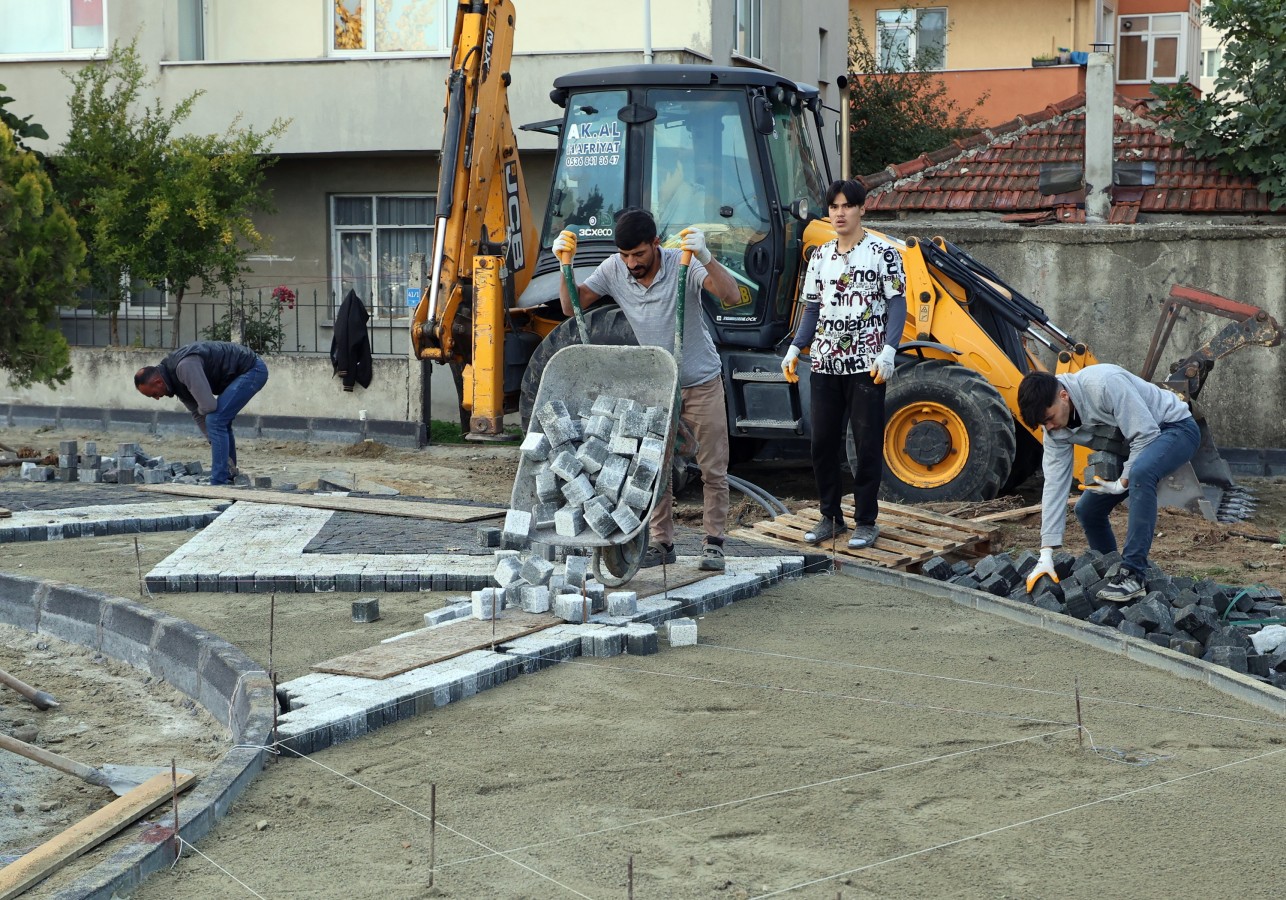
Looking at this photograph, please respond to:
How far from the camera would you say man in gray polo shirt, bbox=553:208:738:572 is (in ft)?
23.1

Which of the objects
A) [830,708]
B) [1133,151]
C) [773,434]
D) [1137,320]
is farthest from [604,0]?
[830,708]

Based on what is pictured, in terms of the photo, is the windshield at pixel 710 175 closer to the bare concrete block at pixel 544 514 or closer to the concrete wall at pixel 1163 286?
the concrete wall at pixel 1163 286

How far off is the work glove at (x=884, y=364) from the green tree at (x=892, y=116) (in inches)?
705

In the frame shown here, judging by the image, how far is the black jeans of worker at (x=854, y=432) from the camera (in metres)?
7.95

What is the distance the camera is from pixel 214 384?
36.9 ft

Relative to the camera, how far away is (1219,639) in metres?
6.21

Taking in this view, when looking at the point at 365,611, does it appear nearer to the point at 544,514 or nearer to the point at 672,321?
the point at 544,514

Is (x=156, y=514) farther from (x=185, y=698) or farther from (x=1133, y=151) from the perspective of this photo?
(x=1133, y=151)

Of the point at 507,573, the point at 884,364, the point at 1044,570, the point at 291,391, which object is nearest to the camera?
the point at 507,573

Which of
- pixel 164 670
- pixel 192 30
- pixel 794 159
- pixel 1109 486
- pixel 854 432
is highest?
pixel 192 30

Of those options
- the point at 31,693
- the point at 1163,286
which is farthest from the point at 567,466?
the point at 1163,286

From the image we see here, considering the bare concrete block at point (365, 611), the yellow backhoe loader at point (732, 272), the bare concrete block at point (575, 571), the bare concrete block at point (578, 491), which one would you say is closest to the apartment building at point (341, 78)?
the yellow backhoe loader at point (732, 272)

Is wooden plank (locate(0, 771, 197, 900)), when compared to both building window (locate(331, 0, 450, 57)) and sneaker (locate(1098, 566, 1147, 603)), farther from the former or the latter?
building window (locate(331, 0, 450, 57))

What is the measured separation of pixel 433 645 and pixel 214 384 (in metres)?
5.98
